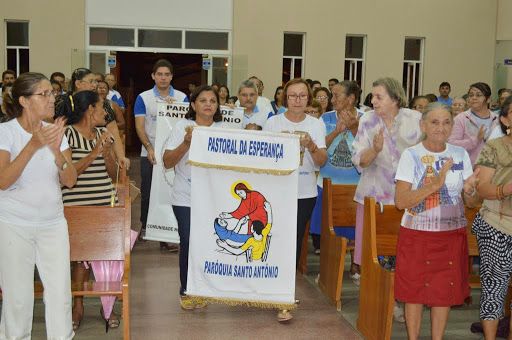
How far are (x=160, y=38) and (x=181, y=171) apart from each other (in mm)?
13246

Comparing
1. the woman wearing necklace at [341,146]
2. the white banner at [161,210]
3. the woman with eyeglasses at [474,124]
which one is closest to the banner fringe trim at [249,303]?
the woman wearing necklace at [341,146]

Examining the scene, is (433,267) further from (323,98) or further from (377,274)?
(323,98)

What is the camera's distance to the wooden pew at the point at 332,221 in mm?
5816

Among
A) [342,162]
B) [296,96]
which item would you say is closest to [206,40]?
[342,162]

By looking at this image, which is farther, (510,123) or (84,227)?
(84,227)

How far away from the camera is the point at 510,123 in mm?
4340

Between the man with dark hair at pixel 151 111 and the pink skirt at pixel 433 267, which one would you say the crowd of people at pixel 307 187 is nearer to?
the pink skirt at pixel 433 267

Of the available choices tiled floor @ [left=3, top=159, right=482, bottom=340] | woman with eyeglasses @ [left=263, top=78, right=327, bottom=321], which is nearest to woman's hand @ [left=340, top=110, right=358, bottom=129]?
woman with eyeglasses @ [left=263, top=78, right=327, bottom=321]

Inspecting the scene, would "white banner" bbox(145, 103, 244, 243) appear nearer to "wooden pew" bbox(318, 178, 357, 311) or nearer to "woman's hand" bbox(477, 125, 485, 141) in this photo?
"wooden pew" bbox(318, 178, 357, 311)

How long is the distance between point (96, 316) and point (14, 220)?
5.55ft

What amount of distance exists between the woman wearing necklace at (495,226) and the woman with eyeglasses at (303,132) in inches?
54.3

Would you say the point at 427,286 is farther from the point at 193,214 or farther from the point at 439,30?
the point at 439,30

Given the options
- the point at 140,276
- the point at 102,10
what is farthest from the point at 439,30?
the point at 140,276

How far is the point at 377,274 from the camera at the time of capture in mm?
4680
